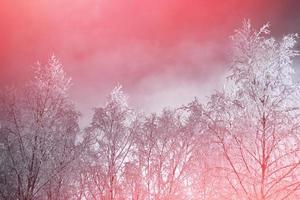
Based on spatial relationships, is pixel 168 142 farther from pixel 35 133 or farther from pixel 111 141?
pixel 35 133

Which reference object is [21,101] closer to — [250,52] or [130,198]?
[130,198]

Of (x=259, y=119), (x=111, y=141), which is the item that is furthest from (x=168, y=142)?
(x=259, y=119)

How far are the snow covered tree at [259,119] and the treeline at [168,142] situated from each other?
0.8 inches

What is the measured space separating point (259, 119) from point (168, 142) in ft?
24.0

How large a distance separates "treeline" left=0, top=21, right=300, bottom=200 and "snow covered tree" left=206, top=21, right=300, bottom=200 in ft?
0.06

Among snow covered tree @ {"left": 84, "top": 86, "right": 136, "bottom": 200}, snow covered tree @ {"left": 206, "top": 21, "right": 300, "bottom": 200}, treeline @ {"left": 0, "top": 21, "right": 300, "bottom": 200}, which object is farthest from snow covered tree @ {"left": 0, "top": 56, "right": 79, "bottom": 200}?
snow covered tree @ {"left": 206, "top": 21, "right": 300, "bottom": 200}

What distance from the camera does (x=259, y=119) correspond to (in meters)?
9.27

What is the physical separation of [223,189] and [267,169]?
0.94 m

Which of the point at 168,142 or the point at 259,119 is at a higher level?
the point at 168,142

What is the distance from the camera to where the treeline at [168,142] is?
360 inches

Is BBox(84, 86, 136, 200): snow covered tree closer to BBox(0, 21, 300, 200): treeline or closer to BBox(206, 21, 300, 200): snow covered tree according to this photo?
BBox(0, 21, 300, 200): treeline

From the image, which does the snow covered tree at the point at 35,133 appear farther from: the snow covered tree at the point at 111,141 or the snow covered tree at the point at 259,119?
the snow covered tree at the point at 259,119

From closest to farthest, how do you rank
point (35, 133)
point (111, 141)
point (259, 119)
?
point (259, 119) → point (35, 133) → point (111, 141)

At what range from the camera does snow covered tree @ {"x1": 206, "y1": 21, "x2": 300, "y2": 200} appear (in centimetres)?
895
